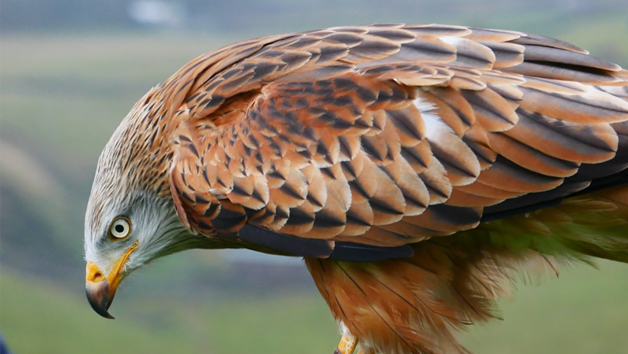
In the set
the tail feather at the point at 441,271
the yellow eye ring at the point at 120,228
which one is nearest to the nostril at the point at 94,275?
the yellow eye ring at the point at 120,228

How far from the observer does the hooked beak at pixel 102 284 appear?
250 cm

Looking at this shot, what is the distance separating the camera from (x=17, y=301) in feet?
18.0

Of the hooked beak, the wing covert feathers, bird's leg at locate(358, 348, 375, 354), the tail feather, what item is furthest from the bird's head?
bird's leg at locate(358, 348, 375, 354)

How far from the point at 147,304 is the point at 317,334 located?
123 cm

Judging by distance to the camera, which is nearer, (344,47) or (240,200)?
(240,200)

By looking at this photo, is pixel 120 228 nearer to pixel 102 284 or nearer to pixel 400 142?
pixel 102 284

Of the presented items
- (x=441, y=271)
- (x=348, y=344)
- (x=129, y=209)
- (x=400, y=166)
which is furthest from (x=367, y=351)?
(x=129, y=209)

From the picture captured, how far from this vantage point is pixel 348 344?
8.02 ft

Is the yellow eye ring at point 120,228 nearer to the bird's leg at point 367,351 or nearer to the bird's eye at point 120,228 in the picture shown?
the bird's eye at point 120,228

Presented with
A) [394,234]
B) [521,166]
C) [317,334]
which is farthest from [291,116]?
[317,334]

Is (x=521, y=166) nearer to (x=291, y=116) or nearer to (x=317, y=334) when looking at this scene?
(x=291, y=116)

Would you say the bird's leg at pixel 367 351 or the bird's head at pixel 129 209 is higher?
the bird's head at pixel 129 209

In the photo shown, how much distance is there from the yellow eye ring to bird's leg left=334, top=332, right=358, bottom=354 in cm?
79

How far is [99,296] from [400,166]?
3.66ft
